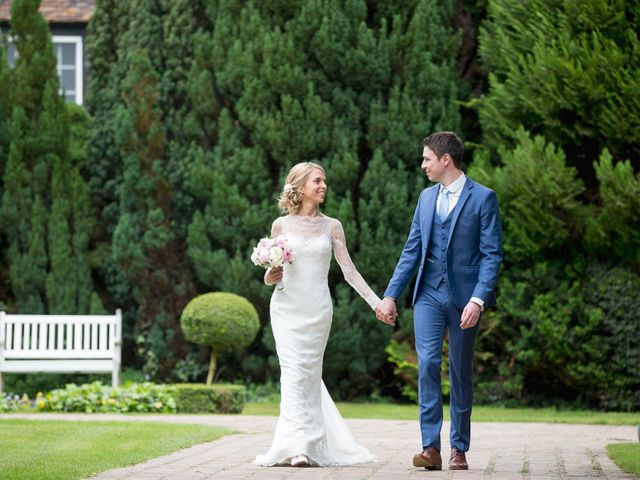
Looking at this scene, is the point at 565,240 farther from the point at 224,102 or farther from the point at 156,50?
the point at 156,50

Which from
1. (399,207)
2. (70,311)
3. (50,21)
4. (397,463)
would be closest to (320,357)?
(397,463)

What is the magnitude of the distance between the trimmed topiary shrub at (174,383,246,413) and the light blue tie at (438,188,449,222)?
6.45 metres

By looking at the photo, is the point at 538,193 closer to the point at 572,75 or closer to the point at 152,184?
the point at 572,75

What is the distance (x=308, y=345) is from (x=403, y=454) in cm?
120

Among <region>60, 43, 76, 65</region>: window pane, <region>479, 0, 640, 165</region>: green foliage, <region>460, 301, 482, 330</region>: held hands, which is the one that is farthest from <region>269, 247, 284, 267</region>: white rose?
<region>60, 43, 76, 65</region>: window pane

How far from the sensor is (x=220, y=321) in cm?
1427

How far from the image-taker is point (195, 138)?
16.8m

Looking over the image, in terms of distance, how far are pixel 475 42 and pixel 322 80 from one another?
99.4 inches

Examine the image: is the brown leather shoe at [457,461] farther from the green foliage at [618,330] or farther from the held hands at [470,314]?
the green foliage at [618,330]

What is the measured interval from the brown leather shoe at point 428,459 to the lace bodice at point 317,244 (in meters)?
1.39

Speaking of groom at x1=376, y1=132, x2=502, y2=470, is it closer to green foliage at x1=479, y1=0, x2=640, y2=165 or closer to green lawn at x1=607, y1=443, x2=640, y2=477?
Result: green lawn at x1=607, y1=443, x2=640, y2=477

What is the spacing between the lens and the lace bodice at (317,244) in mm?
8086

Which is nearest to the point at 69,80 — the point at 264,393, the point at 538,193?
the point at 264,393

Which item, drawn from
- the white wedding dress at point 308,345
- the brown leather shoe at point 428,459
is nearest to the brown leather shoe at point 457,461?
the brown leather shoe at point 428,459
